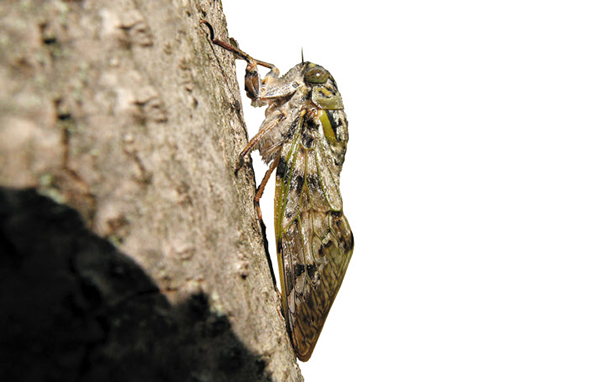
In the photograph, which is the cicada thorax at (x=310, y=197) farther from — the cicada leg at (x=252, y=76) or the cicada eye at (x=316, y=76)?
the cicada leg at (x=252, y=76)

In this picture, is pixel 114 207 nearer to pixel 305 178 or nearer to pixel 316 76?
pixel 305 178

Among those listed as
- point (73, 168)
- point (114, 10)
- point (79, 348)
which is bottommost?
point (79, 348)

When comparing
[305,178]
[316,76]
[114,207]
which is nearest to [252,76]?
[316,76]

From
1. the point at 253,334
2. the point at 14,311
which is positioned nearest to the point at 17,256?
the point at 14,311

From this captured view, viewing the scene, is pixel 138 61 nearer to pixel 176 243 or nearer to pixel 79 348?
pixel 176 243

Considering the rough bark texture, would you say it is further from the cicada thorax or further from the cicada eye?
the cicada eye
